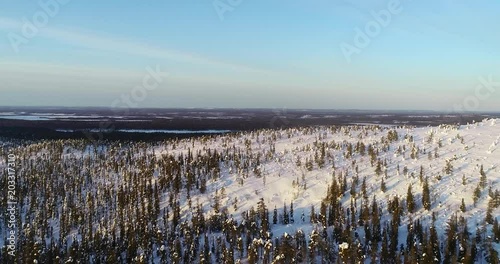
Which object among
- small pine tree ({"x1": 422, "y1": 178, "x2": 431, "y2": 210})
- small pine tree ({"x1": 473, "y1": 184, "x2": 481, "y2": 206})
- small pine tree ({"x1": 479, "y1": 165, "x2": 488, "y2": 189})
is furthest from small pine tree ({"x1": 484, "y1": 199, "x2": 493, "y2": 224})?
small pine tree ({"x1": 422, "y1": 178, "x2": 431, "y2": 210})

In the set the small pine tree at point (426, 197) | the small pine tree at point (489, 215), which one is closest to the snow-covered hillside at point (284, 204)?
the small pine tree at point (489, 215)

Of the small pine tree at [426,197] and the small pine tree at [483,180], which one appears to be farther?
the small pine tree at [483,180]

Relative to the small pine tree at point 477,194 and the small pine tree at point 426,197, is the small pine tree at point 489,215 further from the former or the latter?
the small pine tree at point 426,197

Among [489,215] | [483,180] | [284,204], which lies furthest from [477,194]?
[284,204]

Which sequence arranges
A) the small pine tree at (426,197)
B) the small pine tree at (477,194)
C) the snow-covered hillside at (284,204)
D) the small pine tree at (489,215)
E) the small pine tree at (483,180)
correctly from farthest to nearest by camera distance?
1. the small pine tree at (483,180)
2. the small pine tree at (426,197)
3. the small pine tree at (477,194)
4. the snow-covered hillside at (284,204)
5. the small pine tree at (489,215)

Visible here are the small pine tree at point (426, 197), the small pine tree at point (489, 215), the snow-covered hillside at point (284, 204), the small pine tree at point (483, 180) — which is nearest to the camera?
the small pine tree at point (489, 215)

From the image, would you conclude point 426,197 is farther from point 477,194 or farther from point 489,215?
point 489,215

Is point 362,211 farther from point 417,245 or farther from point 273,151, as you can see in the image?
point 273,151

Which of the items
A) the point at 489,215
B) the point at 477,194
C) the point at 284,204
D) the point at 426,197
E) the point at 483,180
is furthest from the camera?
the point at 284,204
